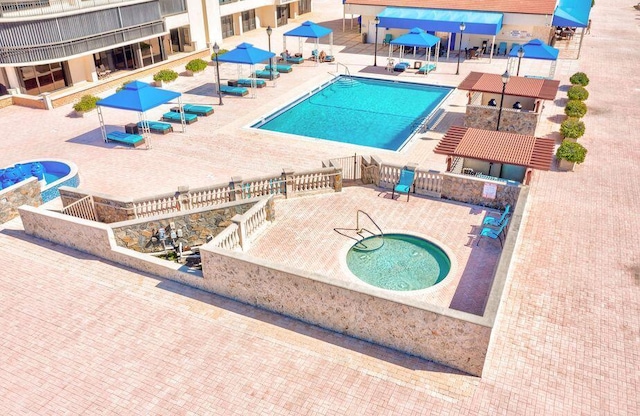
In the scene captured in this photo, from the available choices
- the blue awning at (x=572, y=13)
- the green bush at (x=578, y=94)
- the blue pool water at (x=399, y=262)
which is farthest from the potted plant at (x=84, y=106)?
the blue awning at (x=572, y=13)

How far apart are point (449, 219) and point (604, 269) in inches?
205

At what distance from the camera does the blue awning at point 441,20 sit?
41.1 metres

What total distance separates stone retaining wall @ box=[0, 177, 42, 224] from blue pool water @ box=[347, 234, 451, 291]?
514 inches

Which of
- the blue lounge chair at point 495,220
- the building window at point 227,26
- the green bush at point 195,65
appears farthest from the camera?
the building window at point 227,26

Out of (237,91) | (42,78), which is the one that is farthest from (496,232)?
(42,78)

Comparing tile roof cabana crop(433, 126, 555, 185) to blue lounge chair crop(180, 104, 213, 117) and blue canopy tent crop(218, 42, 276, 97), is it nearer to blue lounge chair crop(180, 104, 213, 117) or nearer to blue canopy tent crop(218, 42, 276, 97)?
blue lounge chair crop(180, 104, 213, 117)

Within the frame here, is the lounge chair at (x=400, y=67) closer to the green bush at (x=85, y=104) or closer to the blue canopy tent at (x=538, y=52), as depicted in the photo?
the blue canopy tent at (x=538, y=52)

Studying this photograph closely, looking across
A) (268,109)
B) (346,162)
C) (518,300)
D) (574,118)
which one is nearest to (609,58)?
(574,118)

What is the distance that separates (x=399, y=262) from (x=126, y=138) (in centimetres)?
1710

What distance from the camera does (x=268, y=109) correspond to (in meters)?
31.7

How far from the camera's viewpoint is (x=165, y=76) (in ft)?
118

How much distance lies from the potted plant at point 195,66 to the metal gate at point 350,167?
21.8m

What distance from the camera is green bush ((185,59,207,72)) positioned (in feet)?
128

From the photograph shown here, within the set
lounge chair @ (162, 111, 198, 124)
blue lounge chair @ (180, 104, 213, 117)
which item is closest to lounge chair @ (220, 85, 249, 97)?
blue lounge chair @ (180, 104, 213, 117)
